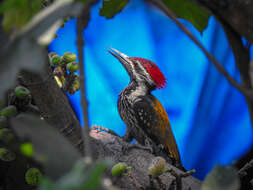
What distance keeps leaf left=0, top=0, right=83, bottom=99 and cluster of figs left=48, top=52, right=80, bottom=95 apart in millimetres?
524

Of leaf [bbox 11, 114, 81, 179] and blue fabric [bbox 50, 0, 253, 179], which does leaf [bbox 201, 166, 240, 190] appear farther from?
blue fabric [bbox 50, 0, 253, 179]

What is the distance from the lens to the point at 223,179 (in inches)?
17.0

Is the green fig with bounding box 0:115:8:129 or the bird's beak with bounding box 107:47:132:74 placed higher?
the bird's beak with bounding box 107:47:132:74

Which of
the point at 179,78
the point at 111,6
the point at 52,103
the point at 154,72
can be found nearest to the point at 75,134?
the point at 52,103

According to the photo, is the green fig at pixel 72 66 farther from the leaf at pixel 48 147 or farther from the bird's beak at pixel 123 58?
the leaf at pixel 48 147

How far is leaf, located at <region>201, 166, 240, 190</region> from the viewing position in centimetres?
41

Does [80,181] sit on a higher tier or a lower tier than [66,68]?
lower

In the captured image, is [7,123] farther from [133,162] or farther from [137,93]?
[137,93]

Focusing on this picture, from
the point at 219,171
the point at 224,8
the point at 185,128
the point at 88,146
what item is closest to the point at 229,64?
the point at 185,128

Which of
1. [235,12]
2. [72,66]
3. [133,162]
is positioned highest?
[72,66]

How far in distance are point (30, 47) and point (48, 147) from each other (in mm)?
150

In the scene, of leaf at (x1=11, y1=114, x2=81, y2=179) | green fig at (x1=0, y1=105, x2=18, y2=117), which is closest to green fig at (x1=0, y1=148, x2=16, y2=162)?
green fig at (x1=0, y1=105, x2=18, y2=117)

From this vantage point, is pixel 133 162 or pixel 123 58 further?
pixel 123 58

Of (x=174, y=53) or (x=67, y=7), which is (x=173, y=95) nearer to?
(x=174, y=53)
